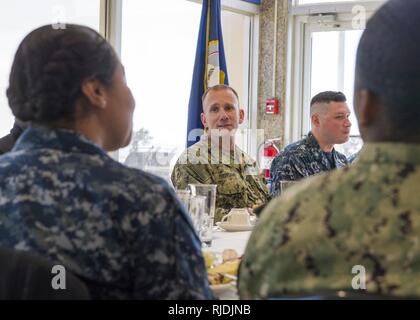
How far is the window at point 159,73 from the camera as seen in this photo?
16.2ft

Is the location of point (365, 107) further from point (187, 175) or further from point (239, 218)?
point (187, 175)

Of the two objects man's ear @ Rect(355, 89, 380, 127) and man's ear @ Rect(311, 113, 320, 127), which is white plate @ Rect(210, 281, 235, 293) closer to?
man's ear @ Rect(355, 89, 380, 127)

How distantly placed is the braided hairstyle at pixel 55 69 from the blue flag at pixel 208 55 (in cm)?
385

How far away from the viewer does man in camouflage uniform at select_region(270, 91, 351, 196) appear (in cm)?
399

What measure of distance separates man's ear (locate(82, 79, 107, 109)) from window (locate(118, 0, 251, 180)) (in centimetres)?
353

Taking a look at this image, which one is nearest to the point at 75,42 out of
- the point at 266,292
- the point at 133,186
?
the point at 133,186

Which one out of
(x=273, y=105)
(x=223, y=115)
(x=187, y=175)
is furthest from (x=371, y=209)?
(x=273, y=105)

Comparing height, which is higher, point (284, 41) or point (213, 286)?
point (284, 41)

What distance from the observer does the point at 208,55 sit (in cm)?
526

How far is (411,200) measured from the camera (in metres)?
0.83

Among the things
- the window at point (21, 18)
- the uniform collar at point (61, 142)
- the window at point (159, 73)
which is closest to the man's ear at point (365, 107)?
the uniform collar at point (61, 142)

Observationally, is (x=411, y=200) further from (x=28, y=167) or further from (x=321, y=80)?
(x=321, y=80)

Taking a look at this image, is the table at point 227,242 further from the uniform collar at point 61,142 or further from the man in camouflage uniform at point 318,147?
the man in camouflage uniform at point 318,147

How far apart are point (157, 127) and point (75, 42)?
389 centimetres
